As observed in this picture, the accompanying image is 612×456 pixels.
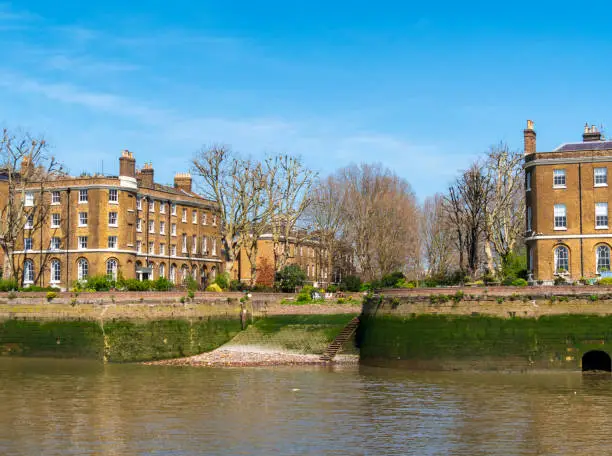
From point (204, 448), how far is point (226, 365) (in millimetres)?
25413

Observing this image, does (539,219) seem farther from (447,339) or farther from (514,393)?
(514,393)

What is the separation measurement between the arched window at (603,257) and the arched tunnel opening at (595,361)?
37.1 feet

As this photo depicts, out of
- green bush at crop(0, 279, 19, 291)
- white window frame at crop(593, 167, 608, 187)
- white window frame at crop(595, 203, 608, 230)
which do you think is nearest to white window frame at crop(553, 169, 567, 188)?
white window frame at crop(593, 167, 608, 187)

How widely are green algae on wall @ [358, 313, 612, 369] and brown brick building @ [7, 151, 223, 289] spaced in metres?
32.9

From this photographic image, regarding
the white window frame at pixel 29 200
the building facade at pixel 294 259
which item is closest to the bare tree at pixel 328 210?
the building facade at pixel 294 259

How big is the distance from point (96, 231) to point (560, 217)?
1539 inches

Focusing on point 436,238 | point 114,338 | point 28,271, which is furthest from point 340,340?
point 436,238

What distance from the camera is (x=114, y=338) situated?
58062mm

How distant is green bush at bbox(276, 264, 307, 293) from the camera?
73562 mm

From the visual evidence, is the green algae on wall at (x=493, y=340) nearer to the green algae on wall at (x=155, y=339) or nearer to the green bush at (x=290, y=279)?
the green algae on wall at (x=155, y=339)

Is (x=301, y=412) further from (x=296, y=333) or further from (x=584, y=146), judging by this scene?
(x=584, y=146)

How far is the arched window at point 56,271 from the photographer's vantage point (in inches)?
3159

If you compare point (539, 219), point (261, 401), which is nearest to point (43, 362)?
point (261, 401)

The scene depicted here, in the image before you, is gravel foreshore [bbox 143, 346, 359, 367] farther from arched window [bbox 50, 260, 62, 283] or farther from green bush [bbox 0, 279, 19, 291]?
arched window [bbox 50, 260, 62, 283]
